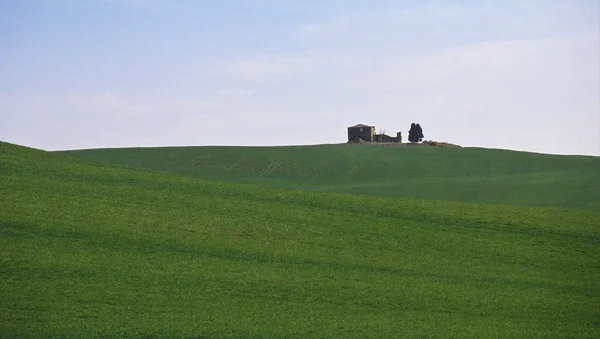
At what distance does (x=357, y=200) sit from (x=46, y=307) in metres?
17.6

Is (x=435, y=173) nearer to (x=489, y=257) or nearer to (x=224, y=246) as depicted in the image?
(x=489, y=257)

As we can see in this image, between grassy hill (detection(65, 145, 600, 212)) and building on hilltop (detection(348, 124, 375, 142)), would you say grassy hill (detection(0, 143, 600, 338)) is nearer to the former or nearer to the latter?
grassy hill (detection(65, 145, 600, 212))

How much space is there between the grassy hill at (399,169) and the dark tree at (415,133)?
13169 millimetres

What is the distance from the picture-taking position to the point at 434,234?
32531 millimetres

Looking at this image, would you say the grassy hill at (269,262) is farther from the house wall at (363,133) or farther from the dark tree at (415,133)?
the dark tree at (415,133)

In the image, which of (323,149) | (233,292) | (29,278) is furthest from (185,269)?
(323,149)

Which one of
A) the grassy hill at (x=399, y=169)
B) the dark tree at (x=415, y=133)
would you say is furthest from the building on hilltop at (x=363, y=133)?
the grassy hill at (x=399, y=169)

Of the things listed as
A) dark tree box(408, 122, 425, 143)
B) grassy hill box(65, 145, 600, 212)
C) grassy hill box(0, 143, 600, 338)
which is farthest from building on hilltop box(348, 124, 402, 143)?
grassy hill box(0, 143, 600, 338)

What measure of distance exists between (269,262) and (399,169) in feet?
96.0

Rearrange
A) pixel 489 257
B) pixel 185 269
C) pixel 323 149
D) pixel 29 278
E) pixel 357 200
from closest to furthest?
pixel 29 278 → pixel 185 269 → pixel 489 257 → pixel 357 200 → pixel 323 149

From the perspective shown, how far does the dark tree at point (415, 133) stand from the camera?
77.8 metres

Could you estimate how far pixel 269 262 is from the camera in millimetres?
27344

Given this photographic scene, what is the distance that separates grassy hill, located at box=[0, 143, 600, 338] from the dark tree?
39902mm

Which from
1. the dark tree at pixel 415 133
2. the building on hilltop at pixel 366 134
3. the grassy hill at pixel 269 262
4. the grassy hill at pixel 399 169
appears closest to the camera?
the grassy hill at pixel 269 262
